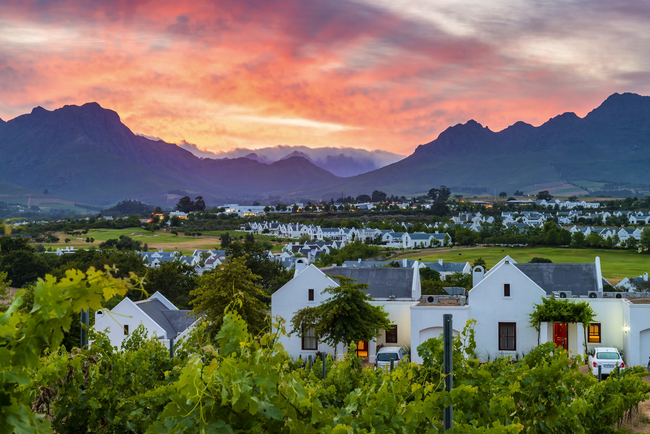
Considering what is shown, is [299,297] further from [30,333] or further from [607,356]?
[30,333]

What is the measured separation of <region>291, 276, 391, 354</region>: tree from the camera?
81.1ft

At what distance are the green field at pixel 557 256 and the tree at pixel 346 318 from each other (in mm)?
58298

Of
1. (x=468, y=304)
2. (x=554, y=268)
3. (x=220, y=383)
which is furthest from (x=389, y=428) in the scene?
(x=554, y=268)

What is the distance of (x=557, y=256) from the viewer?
9138 cm

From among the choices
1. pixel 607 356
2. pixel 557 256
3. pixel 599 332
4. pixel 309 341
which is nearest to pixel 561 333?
pixel 599 332

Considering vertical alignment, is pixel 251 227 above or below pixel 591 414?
above

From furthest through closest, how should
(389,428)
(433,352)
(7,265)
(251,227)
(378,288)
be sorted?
(251,227)
(7,265)
(378,288)
(433,352)
(389,428)

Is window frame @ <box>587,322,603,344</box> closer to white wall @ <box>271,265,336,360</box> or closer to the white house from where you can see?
white wall @ <box>271,265,336,360</box>

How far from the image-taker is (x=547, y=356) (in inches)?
376

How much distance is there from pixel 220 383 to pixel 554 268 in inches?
1178

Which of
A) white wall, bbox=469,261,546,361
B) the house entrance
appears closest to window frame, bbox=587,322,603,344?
white wall, bbox=469,261,546,361

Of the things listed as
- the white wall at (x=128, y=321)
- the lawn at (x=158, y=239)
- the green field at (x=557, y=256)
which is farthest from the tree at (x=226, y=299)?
the lawn at (x=158, y=239)

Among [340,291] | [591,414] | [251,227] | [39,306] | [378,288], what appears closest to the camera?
[39,306]

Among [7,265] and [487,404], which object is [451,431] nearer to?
[487,404]
